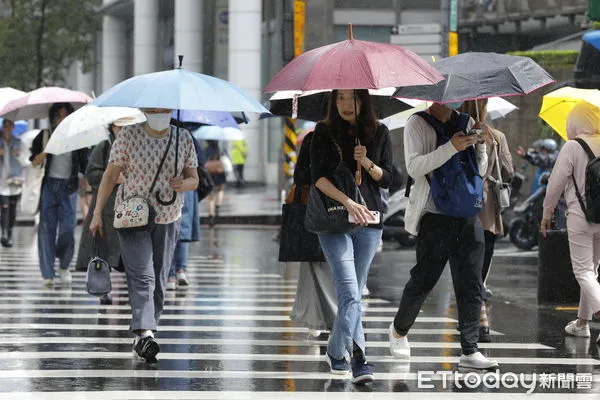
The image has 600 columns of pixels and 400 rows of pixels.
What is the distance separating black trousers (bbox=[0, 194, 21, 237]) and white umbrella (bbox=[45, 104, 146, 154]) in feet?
24.8

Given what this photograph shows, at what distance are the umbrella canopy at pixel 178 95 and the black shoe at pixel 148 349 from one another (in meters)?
1.58

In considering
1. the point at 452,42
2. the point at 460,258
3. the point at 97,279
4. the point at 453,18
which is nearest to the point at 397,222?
the point at 452,42

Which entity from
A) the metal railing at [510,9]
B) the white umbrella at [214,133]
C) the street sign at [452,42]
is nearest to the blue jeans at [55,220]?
the white umbrella at [214,133]

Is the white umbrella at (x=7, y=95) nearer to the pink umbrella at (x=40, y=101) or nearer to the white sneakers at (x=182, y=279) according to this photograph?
the pink umbrella at (x=40, y=101)

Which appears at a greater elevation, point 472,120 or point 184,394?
point 472,120

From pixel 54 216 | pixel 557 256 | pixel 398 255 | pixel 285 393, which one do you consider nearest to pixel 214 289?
pixel 54 216

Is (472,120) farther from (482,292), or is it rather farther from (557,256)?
(557,256)

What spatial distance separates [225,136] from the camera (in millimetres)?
24703

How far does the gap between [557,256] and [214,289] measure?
152 inches

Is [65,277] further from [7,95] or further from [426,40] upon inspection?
[426,40]

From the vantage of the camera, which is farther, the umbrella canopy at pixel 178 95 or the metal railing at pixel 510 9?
the metal railing at pixel 510 9

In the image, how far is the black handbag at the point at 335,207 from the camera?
8445mm

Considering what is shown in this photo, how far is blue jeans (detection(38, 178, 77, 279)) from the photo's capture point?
47.0 feet

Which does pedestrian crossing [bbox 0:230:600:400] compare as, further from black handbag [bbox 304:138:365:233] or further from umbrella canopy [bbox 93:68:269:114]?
umbrella canopy [bbox 93:68:269:114]
